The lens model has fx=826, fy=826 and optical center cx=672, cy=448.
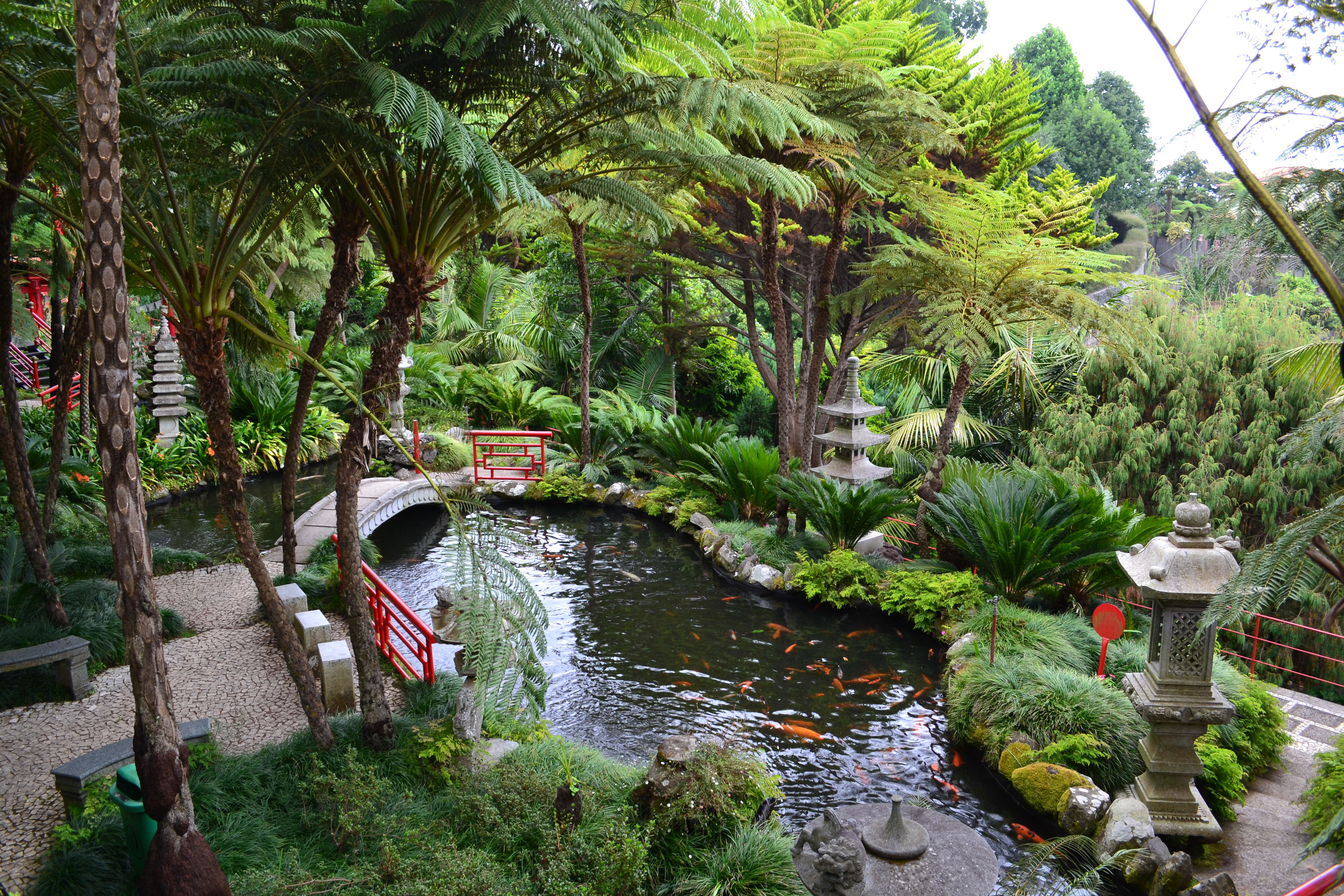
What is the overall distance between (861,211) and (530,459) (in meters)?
6.99

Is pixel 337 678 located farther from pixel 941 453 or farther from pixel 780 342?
pixel 941 453

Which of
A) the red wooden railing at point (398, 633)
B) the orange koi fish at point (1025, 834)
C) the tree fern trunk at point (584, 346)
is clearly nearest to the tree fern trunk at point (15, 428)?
the red wooden railing at point (398, 633)

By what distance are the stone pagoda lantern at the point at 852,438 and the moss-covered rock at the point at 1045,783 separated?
4.26 metres

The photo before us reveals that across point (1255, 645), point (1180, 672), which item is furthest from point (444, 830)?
point (1255, 645)

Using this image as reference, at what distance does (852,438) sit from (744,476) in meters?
2.61

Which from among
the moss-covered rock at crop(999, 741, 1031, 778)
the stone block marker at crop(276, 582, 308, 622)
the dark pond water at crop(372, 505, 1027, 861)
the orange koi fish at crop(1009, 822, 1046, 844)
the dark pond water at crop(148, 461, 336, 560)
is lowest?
the orange koi fish at crop(1009, 822, 1046, 844)

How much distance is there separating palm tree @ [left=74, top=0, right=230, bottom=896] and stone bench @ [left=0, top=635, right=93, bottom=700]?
3430mm

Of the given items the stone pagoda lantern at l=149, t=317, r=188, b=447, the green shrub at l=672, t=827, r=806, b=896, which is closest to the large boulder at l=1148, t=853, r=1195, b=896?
the green shrub at l=672, t=827, r=806, b=896

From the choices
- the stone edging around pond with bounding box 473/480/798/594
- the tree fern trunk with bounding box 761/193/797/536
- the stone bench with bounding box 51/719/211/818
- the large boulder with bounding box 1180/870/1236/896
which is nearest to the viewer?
the large boulder with bounding box 1180/870/1236/896

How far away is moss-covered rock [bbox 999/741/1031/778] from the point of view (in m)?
6.07

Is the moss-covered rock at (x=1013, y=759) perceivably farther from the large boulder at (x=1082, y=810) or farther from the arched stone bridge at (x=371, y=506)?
the arched stone bridge at (x=371, y=506)

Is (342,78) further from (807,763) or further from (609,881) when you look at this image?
(807,763)

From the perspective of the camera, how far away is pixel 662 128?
5.39m

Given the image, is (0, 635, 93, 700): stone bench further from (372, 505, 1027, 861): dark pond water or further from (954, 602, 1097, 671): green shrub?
(954, 602, 1097, 671): green shrub
